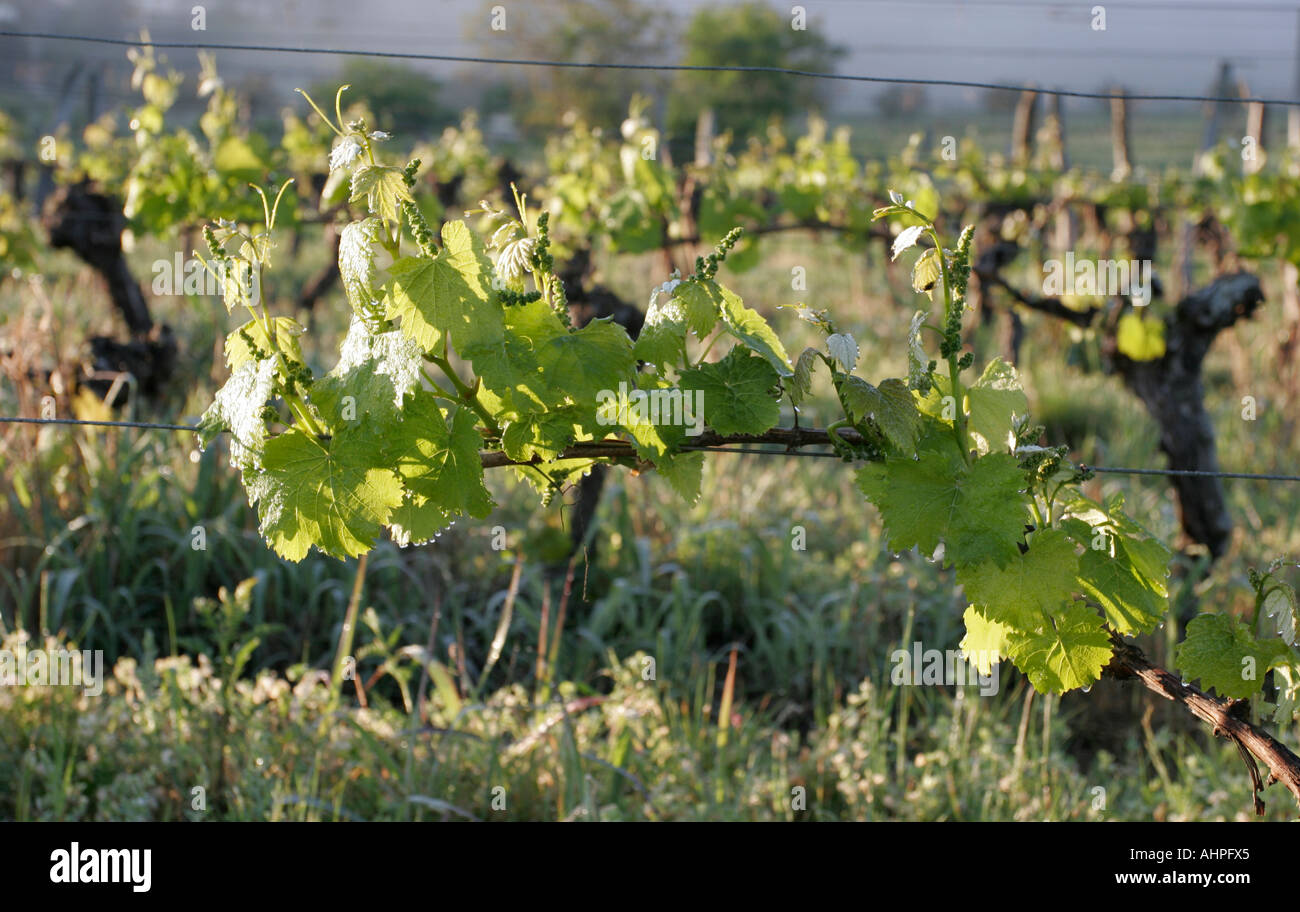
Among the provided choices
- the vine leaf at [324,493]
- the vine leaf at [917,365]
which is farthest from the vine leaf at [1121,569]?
the vine leaf at [324,493]

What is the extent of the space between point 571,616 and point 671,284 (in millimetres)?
2454

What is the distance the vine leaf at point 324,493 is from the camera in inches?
50.1

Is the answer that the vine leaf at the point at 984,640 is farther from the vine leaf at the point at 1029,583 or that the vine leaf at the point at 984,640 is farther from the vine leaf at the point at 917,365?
the vine leaf at the point at 917,365

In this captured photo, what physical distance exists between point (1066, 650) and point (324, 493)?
3.03 ft

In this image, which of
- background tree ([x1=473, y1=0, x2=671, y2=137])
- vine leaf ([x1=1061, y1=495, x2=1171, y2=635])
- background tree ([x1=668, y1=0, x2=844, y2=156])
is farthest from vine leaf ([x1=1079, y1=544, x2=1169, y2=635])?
background tree ([x1=473, y1=0, x2=671, y2=137])

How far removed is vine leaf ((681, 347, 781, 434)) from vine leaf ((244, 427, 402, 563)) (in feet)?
1.26

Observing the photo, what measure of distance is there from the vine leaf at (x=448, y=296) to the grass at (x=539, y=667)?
0.57 meters

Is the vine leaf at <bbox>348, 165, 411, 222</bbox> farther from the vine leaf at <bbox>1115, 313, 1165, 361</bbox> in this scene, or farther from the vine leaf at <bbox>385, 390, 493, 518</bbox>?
the vine leaf at <bbox>1115, 313, 1165, 361</bbox>

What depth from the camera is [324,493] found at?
128 cm

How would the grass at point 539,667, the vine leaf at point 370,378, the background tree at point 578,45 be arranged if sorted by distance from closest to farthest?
1. the vine leaf at point 370,378
2. the grass at point 539,667
3. the background tree at point 578,45

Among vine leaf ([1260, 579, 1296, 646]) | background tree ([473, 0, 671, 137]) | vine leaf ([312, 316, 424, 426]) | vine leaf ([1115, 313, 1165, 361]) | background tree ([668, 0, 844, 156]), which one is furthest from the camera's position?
background tree ([473, 0, 671, 137])

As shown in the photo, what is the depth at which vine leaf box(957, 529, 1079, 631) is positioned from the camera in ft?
4.17

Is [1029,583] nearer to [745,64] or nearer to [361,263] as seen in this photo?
[361,263]
